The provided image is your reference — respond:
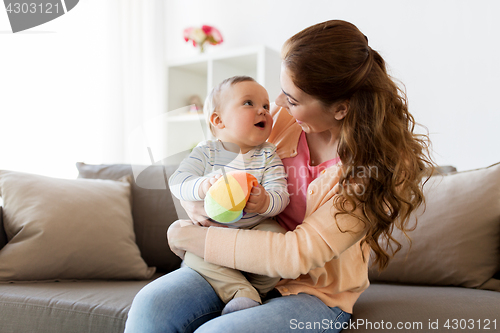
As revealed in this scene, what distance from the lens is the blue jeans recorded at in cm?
89

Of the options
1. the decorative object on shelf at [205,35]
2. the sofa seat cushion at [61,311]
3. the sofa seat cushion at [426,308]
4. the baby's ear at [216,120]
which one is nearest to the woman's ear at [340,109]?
the baby's ear at [216,120]

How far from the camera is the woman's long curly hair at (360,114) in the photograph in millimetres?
957

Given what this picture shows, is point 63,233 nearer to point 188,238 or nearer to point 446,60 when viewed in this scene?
point 188,238

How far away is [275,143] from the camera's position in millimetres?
1263

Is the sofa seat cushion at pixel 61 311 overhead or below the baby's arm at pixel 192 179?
below

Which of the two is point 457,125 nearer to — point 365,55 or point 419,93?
point 419,93

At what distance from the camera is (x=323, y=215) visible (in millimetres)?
973

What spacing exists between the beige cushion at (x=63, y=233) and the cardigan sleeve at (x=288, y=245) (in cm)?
73

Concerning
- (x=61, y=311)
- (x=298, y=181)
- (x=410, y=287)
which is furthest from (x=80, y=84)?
(x=410, y=287)

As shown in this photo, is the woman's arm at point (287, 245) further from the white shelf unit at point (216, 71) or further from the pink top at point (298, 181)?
the white shelf unit at point (216, 71)

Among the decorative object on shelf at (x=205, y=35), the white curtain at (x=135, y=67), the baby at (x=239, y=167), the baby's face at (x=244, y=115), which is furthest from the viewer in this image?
the white curtain at (x=135, y=67)

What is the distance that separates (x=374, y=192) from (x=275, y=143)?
15.5 inches

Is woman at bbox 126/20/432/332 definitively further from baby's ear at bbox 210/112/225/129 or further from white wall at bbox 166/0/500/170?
white wall at bbox 166/0/500/170

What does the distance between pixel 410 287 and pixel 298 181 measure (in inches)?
26.9
